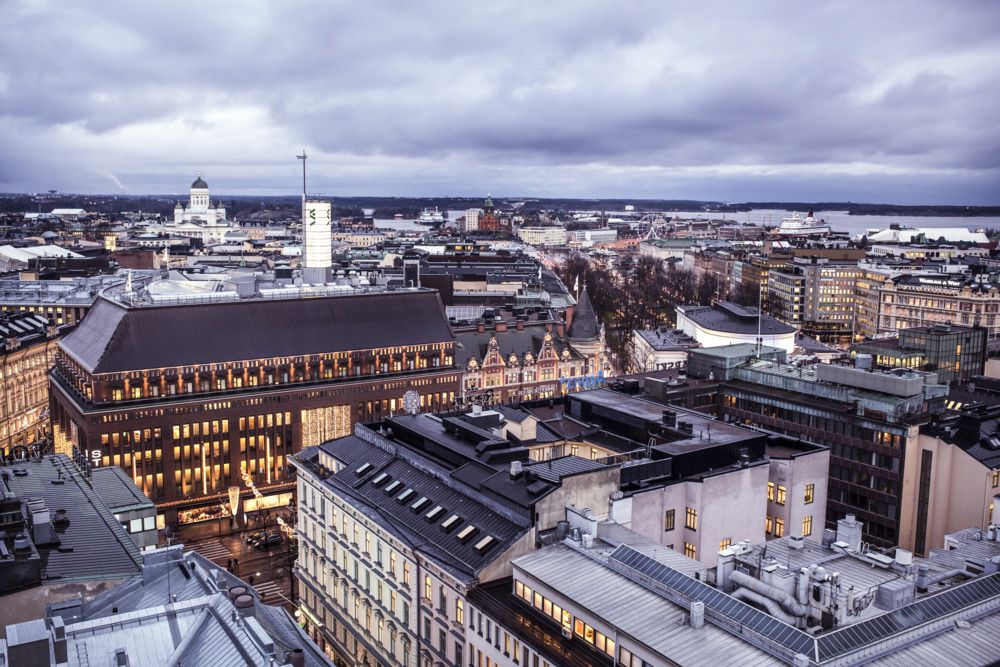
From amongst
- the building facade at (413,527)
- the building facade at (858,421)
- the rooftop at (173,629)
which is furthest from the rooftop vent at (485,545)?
the building facade at (858,421)

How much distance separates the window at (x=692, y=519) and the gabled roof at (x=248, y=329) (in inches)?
2715

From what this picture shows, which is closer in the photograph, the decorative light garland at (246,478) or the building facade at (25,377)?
the decorative light garland at (246,478)

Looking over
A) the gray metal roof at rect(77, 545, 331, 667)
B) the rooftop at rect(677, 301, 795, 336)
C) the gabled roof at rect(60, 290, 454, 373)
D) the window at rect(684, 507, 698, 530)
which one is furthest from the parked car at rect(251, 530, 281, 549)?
the rooftop at rect(677, 301, 795, 336)

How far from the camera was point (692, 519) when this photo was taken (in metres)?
63.3

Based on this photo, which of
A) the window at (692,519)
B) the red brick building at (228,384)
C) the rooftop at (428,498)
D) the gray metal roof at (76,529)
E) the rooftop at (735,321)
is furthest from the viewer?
the rooftop at (735,321)

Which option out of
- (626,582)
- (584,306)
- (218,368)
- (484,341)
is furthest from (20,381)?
(626,582)

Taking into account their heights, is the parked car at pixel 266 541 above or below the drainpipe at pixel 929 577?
below

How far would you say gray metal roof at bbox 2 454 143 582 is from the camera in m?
46.3

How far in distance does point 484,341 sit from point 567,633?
97.6m

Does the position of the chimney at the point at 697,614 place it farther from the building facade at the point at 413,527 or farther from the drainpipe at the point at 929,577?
the drainpipe at the point at 929,577

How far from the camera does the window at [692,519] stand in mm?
63094

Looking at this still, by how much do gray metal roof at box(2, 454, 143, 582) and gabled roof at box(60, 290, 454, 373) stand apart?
39043 millimetres

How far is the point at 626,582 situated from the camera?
46.9 meters

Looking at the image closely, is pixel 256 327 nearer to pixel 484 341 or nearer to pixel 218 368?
pixel 218 368
